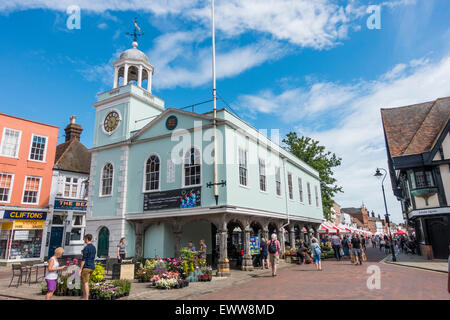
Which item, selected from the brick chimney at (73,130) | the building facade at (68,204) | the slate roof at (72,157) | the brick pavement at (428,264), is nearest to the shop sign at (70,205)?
the building facade at (68,204)

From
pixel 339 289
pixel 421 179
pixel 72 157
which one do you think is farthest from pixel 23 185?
pixel 421 179

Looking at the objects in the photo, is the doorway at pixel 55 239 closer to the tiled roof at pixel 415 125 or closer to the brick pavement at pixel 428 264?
the brick pavement at pixel 428 264

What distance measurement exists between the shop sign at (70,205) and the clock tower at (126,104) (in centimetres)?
820

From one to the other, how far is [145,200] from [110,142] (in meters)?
5.55

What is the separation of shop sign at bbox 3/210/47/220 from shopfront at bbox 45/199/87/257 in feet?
3.15

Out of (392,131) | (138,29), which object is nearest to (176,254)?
(138,29)

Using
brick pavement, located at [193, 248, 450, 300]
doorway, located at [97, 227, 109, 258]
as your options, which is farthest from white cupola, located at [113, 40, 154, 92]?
brick pavement, located at [193, 248, 450, 300]

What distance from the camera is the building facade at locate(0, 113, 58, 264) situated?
70.0 ft

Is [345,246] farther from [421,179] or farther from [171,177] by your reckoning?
[171,177]

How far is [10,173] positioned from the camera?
21.7 meters

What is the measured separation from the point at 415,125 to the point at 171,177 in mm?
21226

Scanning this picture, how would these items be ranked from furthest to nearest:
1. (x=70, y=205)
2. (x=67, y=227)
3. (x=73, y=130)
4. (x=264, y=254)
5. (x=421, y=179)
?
(x=73, y=130) → (x=70, y=205) → (x=67, y=227) → (x=421, y=179) → (x=264, y=254)

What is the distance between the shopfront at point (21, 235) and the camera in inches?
831

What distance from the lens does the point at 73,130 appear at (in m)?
32.5
